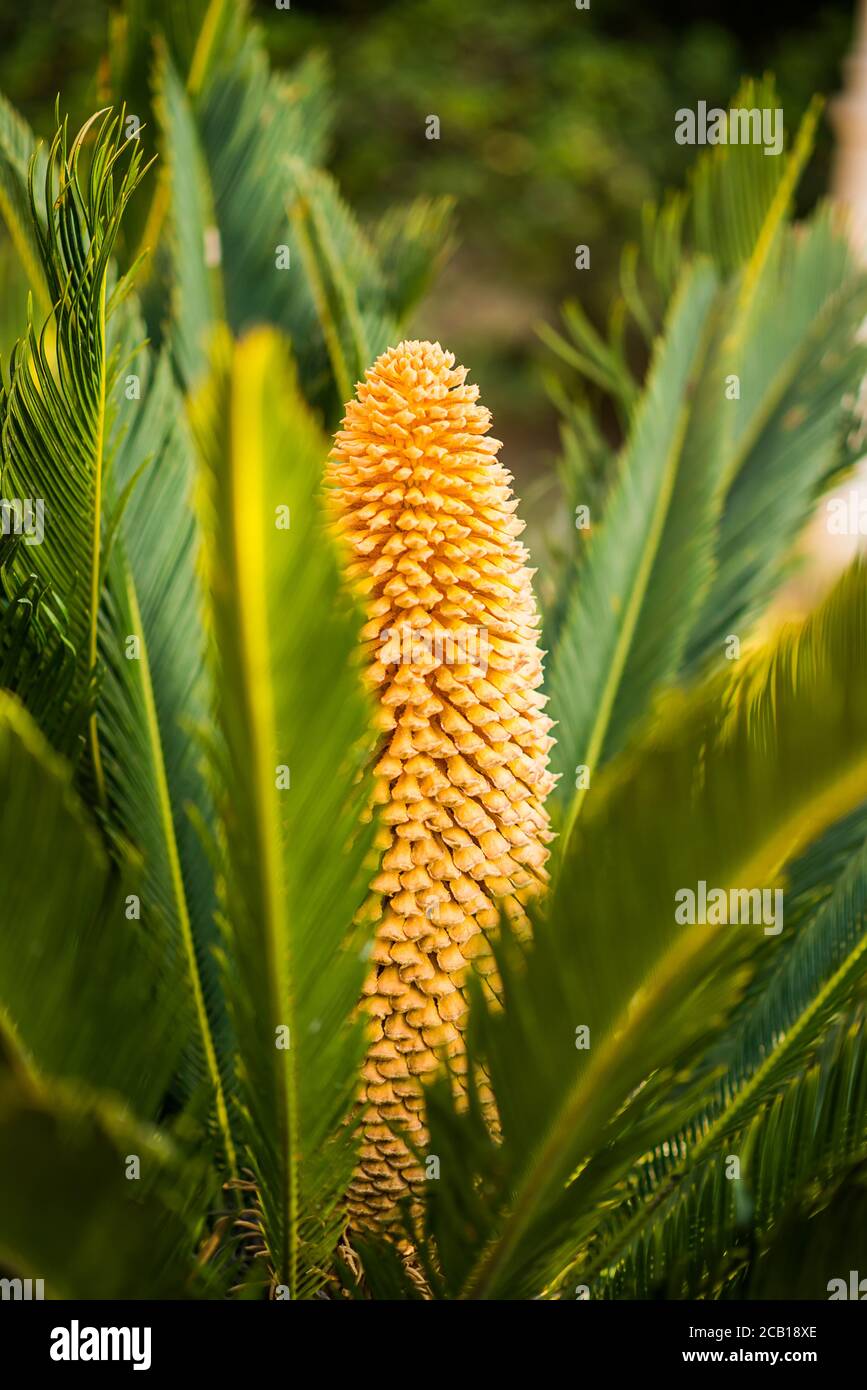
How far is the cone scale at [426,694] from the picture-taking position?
1021 millimetres

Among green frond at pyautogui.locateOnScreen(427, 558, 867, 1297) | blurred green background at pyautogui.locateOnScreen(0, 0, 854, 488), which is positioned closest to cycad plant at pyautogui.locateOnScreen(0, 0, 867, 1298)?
green frond at pyautogui.locateOnScreen(427, 558, 867, 1297)

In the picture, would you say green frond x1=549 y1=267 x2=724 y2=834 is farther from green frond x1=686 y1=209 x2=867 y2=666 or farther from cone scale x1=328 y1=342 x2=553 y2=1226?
cone scale x1=328 y1=342 x2=553 y2=1226

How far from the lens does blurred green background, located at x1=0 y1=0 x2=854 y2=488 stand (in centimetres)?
634

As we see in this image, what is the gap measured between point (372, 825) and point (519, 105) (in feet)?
21.5

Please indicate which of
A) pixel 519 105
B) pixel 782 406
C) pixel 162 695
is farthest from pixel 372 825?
pixel 519 105

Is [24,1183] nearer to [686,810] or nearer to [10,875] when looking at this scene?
[10,875]

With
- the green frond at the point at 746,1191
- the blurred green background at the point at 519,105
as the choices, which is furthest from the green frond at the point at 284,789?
the blurred green background at the point at 519,105

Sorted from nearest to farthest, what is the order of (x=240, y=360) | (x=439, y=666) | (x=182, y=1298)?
(x=240, y=360) → (x=182, y=1298) → (x=439, y=666)

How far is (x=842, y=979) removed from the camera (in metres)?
1.17

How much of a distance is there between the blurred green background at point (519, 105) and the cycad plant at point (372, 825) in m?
4.91

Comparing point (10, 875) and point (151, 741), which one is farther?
point (151, 741)

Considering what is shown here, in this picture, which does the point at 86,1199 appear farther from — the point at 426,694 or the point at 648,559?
the point at 648,559

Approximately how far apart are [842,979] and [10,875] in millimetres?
730
